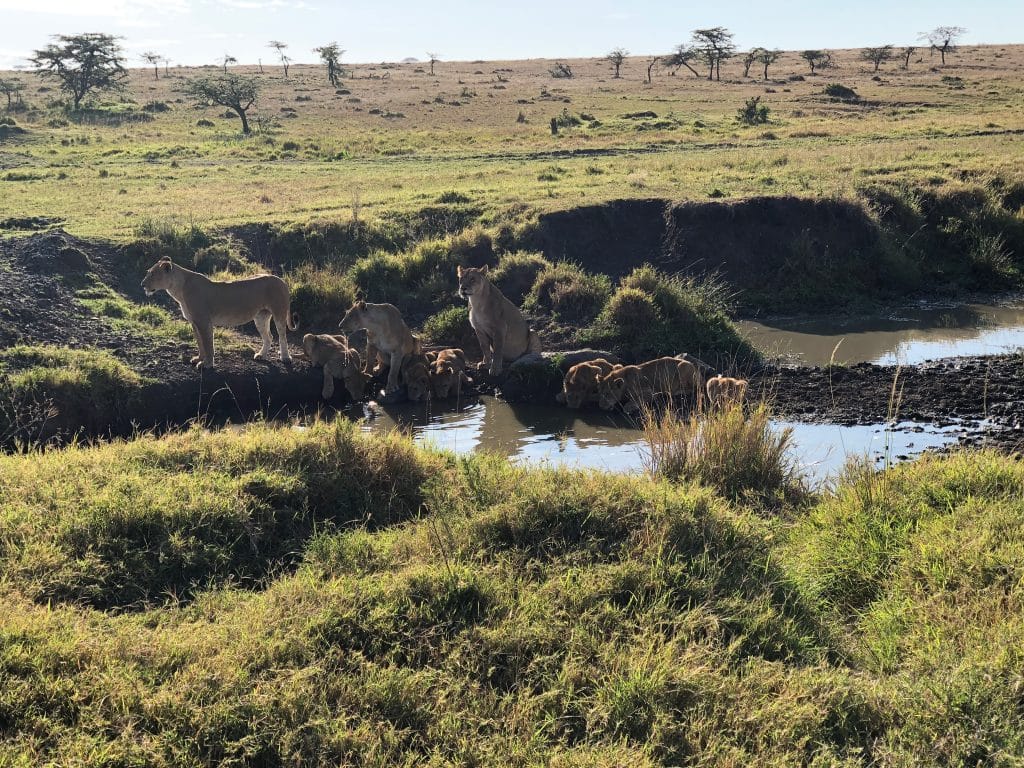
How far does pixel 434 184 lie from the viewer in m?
23.8

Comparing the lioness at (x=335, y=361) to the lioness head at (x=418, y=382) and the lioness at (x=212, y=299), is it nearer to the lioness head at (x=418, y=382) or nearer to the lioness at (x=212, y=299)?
the lioness at (x=212, y=299)

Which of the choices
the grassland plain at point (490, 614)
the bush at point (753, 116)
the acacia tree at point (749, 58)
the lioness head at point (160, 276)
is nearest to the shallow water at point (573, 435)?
the grassland plain at point (490, 614)

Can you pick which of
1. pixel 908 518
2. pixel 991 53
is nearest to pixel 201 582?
pixel 908 518

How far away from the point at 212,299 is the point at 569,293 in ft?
19.9

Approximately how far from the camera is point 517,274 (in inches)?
659

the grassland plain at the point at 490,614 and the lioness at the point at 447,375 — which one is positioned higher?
Result: the grassland plain at the point at 490,614

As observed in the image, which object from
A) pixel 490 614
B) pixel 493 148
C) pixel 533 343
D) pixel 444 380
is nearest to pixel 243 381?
pixel 444 380

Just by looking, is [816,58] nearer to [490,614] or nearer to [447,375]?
[447,375]

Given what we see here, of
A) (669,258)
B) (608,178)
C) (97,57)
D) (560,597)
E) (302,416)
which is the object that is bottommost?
(302,416)

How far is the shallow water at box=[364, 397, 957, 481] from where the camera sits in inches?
403

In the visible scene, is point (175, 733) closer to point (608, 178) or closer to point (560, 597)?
point (560, 597)

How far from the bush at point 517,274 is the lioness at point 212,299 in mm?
4633

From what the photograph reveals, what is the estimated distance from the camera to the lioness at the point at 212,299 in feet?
40.3

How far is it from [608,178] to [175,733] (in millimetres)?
20559
